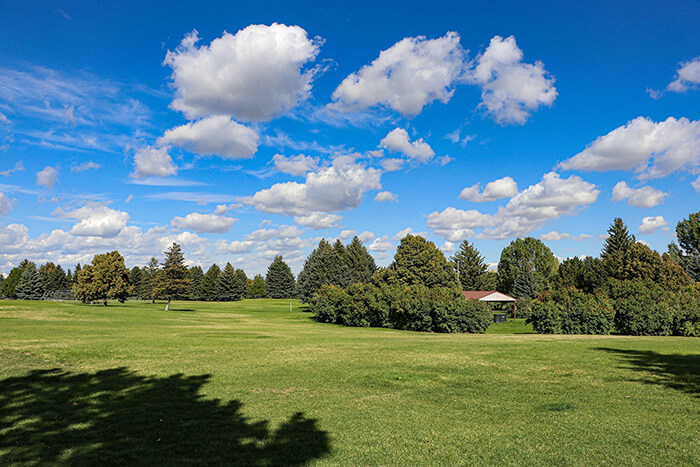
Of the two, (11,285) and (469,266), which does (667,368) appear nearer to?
(469,266)

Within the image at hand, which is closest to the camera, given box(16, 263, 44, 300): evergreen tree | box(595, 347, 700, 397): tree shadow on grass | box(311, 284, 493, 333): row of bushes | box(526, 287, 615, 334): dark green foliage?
box(595, 347, 700, 397): tree shadow on grass

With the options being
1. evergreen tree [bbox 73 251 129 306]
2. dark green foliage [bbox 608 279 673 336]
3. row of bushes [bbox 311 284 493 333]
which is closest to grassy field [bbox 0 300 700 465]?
dark green foliage [bbox 608 279 673 336]

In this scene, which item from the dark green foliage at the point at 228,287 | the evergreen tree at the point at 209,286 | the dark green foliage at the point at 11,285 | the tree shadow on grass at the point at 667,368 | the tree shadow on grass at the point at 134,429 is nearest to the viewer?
the tree shadow on grass at the point at 134,429

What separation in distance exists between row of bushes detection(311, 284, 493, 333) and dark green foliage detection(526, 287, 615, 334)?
12.5 feet

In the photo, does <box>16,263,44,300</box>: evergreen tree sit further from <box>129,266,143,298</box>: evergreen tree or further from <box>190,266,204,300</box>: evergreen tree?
<box>190,266,204,300</box>: evergreen tree

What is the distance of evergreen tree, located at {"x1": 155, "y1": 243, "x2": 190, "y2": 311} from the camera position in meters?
60.7

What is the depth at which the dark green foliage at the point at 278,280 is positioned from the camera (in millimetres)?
112875

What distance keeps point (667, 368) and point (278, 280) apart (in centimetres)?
10536

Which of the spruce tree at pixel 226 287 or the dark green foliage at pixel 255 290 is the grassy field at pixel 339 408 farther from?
the dark green foliage at pixel 255 290

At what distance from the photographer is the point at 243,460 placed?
5.54 meters

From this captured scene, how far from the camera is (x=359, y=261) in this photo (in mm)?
85000

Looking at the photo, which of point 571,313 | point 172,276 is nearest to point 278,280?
point 172,276

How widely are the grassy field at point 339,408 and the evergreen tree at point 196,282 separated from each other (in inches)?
4234

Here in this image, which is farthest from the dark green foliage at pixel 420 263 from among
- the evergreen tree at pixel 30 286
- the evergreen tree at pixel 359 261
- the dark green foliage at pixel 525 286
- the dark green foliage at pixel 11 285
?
the dark green foliage at pixel 11 285
